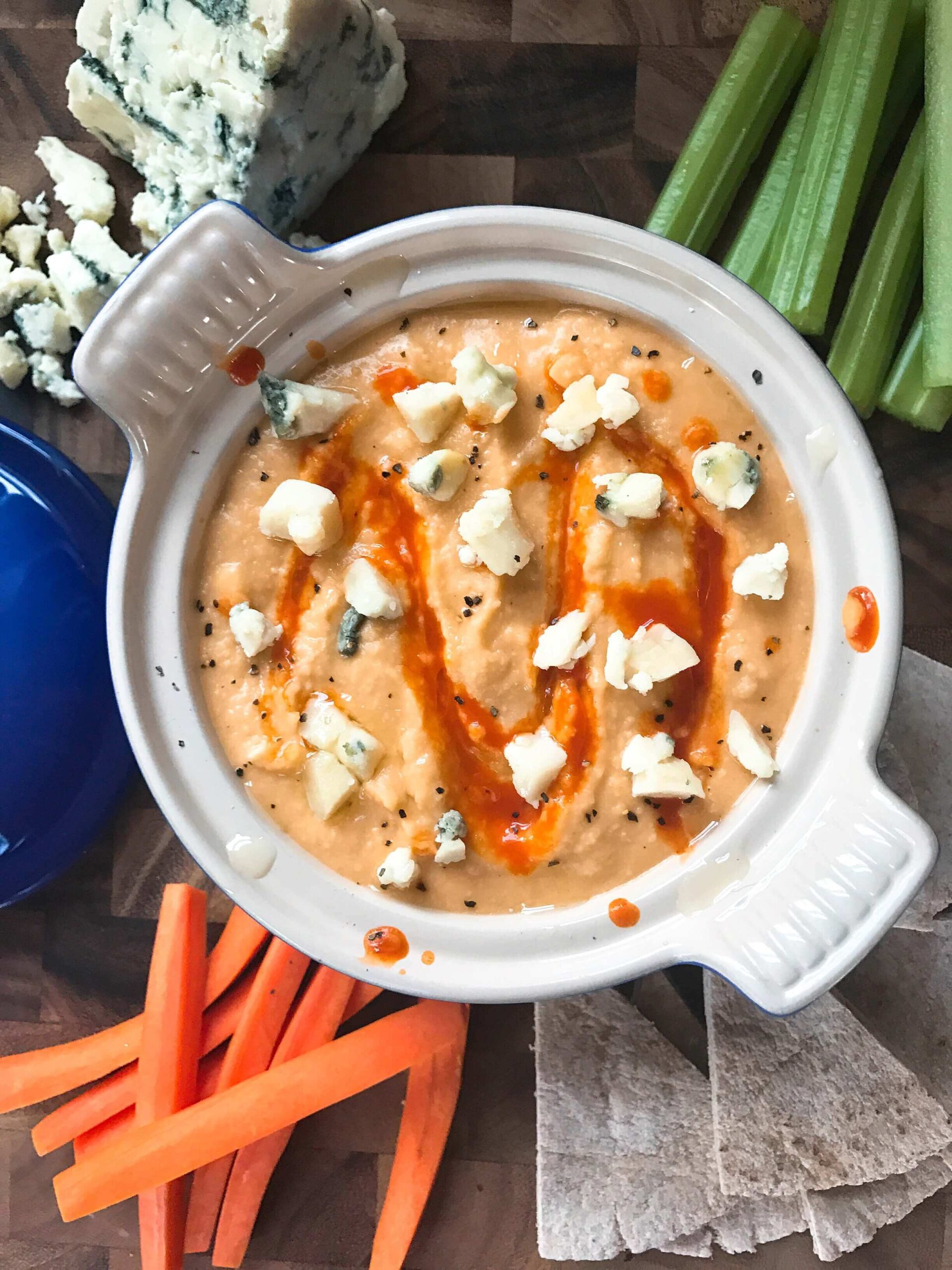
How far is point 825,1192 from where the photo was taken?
235cm

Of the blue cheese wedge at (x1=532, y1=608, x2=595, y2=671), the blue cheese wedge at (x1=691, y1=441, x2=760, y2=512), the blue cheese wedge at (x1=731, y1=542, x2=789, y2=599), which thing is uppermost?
the blue cheese wedge at (x1=691, y1=441, x2=760, y2=512)

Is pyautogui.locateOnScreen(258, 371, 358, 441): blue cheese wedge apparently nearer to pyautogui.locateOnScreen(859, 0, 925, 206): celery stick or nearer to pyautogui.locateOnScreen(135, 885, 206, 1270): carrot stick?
pyautogui.locateOnScreen(135, 885, 206, 1270): carrot stick

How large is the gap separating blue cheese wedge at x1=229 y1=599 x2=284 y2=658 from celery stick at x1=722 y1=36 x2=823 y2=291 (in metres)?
1.20

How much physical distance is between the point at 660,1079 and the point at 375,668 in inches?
47.2

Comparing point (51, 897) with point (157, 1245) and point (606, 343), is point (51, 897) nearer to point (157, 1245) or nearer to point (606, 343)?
point (157, 1245)

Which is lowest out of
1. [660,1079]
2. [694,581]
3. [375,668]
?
[660,1079]

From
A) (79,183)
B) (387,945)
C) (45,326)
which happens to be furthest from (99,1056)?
(79,183)

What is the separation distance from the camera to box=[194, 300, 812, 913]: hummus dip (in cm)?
185

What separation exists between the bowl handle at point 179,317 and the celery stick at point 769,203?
936 millimetres

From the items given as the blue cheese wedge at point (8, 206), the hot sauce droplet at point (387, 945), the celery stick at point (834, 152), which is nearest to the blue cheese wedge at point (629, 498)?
the celery stick at point (834, 152)

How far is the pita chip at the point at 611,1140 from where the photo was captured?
233cm

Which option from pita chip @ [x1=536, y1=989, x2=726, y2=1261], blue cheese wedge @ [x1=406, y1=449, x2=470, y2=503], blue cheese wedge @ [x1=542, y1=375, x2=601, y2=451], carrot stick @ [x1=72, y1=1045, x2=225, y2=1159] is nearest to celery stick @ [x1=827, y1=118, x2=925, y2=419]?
blue cheese wedge @ [x1=542, y1=375, x2=601, y2=451]

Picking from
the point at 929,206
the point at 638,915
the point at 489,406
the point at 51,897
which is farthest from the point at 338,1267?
the point at 929,206

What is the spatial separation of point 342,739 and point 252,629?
26cm
